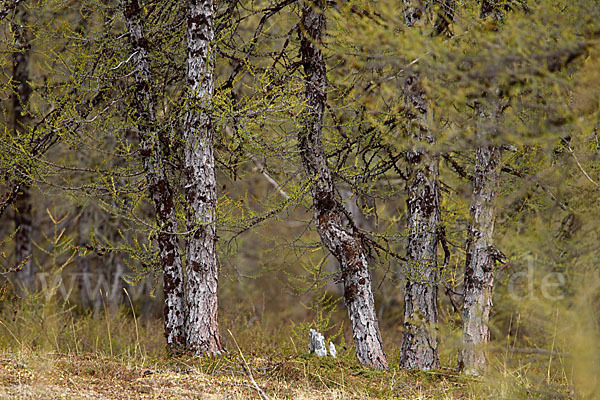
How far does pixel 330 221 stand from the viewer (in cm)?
692

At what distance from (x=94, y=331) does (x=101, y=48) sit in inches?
223

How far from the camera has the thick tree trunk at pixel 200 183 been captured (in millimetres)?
6547

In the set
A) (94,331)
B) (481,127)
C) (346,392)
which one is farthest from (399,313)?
(481,127)

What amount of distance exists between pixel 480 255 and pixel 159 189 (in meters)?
3.88

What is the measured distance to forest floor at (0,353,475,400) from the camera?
4.98m

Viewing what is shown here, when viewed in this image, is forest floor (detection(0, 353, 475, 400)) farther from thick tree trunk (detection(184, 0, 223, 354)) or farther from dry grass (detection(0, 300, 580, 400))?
thick tree trunk (detection(184, 0, 223, 354))

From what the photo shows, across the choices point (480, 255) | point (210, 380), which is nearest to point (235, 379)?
point (210, 380)

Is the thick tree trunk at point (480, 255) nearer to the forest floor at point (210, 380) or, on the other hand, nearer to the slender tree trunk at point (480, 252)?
the slender tree trunk at point (480, 252)

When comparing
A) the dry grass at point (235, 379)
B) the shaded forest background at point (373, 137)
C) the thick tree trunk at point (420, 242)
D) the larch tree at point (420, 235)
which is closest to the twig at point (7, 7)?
the shaded forest background at point (373, 137)

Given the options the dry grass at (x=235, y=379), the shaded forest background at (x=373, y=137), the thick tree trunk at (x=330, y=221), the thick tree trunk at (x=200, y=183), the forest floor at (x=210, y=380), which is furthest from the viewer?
the thick tree trunk at (x=330, y=221)

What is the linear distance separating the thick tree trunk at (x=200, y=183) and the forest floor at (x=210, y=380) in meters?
0.43

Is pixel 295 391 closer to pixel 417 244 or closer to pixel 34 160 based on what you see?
pixel 417 244

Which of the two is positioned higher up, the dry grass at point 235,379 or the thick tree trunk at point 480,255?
the thick tree trunk at point 480,255

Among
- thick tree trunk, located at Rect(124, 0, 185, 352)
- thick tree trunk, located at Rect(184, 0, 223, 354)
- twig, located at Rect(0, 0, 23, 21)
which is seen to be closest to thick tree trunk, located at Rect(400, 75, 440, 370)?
thick tree trunk, located at Rect(184, 0, 223, 354)
